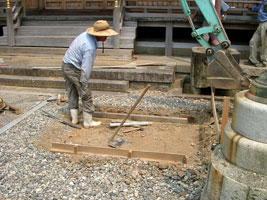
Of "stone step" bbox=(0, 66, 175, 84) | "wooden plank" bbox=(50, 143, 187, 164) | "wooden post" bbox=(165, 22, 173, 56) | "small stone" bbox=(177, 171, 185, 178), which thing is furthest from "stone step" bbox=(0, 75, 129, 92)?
"small stone" bbox=(177, 171, 185, 178)

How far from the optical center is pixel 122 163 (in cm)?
437

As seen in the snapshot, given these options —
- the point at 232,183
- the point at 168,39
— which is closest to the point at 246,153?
the point at 232,183

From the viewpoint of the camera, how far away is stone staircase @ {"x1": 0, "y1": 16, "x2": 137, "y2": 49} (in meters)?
9.79

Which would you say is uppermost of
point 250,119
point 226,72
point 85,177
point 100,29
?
point 100,29

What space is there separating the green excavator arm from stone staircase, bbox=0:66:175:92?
198 cm

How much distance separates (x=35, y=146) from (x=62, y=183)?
1239 millimetres

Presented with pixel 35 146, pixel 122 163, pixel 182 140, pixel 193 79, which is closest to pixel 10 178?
pixel 35 146

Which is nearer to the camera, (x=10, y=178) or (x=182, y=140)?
(x=10, y=178)

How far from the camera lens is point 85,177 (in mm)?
4059

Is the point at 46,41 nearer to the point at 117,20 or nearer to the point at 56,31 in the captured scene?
the point at 56,31

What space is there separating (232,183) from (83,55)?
3.49 meters

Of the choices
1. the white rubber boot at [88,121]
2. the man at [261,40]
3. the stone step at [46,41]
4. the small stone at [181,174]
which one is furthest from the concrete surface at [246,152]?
the stone step at [46,41]

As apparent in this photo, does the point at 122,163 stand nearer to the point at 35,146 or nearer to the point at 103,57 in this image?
the point at 35,146

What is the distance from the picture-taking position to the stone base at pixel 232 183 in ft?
8.47
